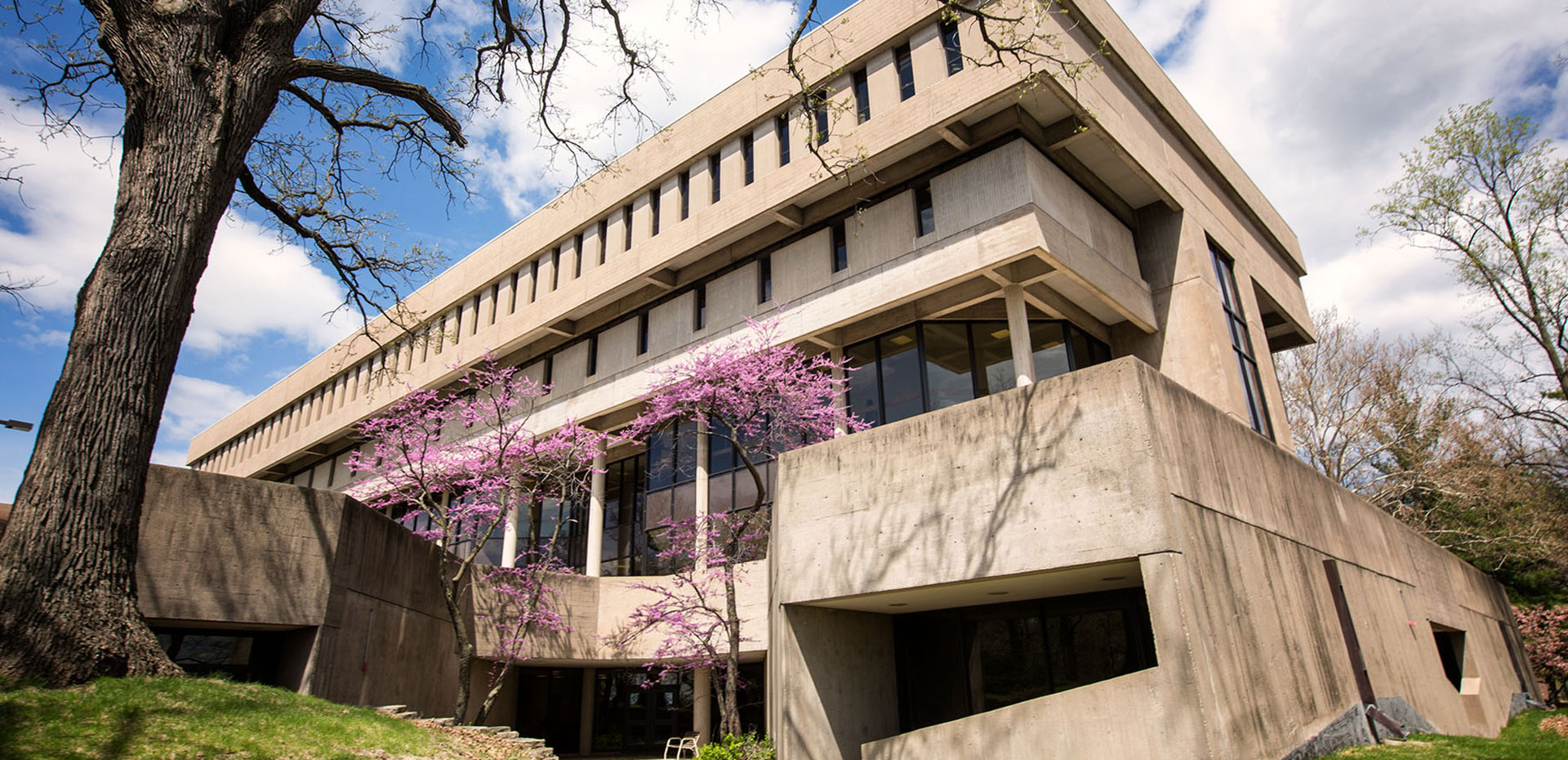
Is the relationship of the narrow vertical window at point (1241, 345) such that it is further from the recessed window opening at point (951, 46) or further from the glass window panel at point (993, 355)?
the recessed window opening at point (951, 46)

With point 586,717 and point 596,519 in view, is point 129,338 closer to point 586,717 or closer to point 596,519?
point 596,519

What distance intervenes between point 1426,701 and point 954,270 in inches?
401

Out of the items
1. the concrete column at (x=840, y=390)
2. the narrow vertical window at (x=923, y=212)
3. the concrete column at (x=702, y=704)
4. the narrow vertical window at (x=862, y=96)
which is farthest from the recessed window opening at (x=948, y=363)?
the concrete column at (x=702, y=704)

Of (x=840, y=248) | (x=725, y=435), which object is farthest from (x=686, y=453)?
(x=840, y=248)

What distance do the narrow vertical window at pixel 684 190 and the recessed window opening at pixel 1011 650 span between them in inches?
481

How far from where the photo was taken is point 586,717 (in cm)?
2256

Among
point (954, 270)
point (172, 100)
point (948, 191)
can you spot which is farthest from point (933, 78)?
point (172, 100)

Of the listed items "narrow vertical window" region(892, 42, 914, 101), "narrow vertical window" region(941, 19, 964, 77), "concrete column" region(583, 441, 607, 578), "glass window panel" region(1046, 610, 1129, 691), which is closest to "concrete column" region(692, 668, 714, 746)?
"concrete column" region(583, 441, 607, 578)

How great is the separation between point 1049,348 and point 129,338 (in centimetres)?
1535

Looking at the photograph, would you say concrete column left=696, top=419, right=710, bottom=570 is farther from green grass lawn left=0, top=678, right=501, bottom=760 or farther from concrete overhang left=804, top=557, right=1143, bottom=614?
green grass lawn left=0, top=678, right=501, bottom=760

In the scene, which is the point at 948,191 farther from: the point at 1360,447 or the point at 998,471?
the point at 1360,447

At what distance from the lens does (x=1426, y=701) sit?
1310cm

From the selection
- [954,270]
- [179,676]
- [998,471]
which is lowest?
[179,676]

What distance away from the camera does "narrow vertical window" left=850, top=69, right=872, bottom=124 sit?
17.9 meters
